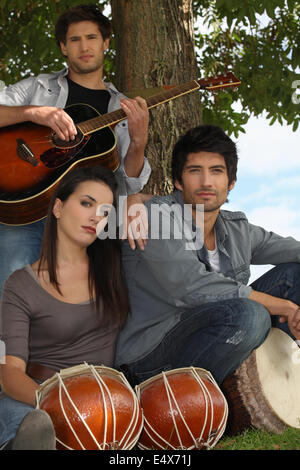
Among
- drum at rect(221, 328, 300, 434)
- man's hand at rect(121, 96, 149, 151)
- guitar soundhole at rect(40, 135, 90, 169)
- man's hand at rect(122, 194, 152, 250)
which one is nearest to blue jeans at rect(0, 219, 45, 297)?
guitar soundhole at rect(40, 135, 90, 169)

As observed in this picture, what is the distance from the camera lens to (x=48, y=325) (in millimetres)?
3107

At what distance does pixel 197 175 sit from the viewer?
3.75 meters

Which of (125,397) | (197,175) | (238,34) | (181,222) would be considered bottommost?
(125,397)

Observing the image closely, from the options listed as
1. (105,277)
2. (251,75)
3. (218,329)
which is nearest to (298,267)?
(218,329)

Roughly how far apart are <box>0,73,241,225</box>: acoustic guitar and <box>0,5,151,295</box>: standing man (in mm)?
90

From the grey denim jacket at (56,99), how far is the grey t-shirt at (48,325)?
1.09 meters

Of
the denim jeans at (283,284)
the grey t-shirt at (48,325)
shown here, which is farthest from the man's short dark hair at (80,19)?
the denim jeans at (283,284)

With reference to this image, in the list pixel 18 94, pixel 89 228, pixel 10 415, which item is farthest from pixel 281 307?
pixel 18 94

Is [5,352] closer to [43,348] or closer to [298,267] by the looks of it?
[43,348]

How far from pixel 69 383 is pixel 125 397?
0.86 ft

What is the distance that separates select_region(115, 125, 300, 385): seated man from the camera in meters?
3.28

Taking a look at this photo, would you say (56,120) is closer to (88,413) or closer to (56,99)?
(56,99)

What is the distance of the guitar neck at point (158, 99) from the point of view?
12.9 feet

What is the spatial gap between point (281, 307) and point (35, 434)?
171 centimetres
